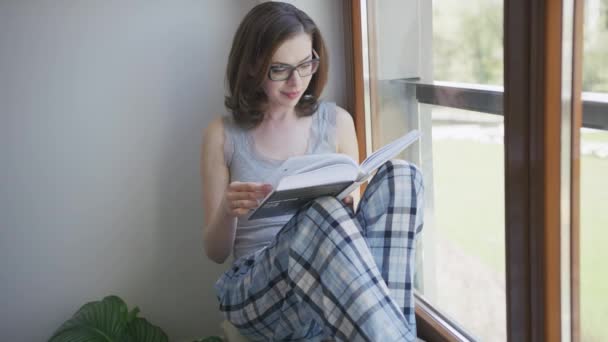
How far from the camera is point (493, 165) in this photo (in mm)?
1430

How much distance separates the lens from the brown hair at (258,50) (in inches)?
64.0

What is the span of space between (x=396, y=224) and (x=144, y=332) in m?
0.97

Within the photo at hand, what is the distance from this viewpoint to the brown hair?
162 centimetres

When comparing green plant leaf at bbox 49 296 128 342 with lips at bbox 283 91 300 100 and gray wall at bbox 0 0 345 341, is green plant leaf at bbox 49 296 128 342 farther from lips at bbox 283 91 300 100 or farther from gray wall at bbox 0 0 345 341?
lips at bbox 283 91 300 100

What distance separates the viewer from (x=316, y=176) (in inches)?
50.3

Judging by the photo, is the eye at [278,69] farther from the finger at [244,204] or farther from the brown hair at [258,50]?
the finger at [244,204]

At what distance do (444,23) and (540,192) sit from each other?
1.73 feet

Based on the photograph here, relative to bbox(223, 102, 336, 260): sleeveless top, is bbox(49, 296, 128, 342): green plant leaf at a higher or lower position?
lower

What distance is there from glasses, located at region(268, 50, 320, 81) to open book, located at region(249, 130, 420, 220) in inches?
13.5

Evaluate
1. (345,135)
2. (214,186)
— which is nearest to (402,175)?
(345,135)

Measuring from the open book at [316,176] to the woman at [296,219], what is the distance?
0.10ft

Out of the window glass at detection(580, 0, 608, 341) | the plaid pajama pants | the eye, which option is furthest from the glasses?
the window glass at detection(580, 0, 608, 341)

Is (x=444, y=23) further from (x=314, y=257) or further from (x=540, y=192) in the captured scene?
(x=314, y=257)

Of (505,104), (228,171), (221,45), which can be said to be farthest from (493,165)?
(221,45)
